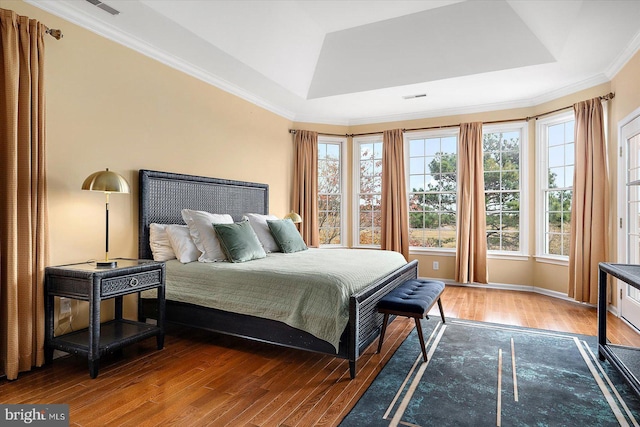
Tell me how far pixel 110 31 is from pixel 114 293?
2.24 metres

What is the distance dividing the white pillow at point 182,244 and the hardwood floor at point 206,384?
725mm

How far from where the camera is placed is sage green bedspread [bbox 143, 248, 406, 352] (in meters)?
2.59

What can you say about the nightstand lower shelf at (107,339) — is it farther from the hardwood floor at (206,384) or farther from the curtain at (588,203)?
the curtain at (588,203)

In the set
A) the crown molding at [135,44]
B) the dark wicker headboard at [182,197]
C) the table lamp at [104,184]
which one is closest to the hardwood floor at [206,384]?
the table lamp at [104,184]

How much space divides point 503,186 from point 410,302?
3579 mm

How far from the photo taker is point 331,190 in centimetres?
642

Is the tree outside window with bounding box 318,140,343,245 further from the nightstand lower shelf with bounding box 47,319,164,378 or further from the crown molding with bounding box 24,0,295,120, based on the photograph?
the nightstand lower shelf with bounding box 47,319,164,378

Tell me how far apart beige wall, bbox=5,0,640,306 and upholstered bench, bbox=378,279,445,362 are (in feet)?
7.87

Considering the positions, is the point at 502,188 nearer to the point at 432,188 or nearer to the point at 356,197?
the point at 432,188

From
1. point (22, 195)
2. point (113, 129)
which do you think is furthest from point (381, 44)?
point (22, 195)

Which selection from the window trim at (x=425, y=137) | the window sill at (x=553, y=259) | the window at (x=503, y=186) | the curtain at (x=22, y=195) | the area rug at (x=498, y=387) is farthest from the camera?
the window trim at (x=425, y=137)

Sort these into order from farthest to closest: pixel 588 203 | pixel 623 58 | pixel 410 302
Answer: pixel 588 203, pixel 623 58, pixel 410 302

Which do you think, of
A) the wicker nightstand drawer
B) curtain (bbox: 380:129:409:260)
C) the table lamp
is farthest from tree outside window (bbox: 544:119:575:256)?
the table lamp

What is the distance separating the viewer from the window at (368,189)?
6340mm
